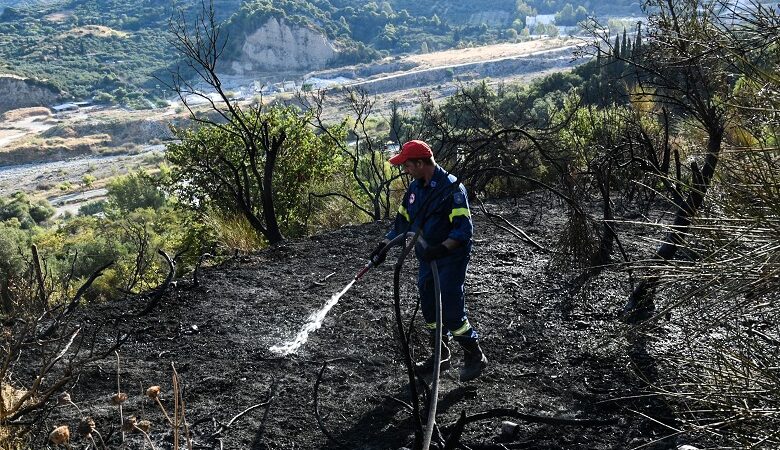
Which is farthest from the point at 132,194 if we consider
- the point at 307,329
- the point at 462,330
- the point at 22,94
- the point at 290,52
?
the point at 290,52

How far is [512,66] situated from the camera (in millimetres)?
146875

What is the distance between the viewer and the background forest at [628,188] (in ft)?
11.5

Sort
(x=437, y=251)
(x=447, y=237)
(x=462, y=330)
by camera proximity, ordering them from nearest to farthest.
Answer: (x=437, y=251) → (x=447, y=237) → (x=462, y=330)

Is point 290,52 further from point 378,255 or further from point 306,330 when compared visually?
point 378,255

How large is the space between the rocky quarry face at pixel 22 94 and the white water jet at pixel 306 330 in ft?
523

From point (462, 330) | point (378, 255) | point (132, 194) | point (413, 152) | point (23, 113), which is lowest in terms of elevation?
point (132, 194)

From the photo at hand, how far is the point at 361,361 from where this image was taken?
6.03m

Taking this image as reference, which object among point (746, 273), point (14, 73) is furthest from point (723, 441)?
point (14, 73)

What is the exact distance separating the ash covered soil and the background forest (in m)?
0.32

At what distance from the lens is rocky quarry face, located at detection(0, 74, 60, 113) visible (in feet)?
488

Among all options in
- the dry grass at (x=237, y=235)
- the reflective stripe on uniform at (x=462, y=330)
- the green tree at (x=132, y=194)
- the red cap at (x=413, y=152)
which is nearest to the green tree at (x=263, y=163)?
the dry grass at (x=237, y=235)

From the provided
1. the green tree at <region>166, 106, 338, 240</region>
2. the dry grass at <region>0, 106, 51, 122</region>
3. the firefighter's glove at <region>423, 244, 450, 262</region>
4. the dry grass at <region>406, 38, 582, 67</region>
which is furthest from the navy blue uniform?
the dry grass at <region>0, 106, 51, 122</region>

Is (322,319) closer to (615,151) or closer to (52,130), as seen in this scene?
(615,151)

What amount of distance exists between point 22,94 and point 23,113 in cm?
486
